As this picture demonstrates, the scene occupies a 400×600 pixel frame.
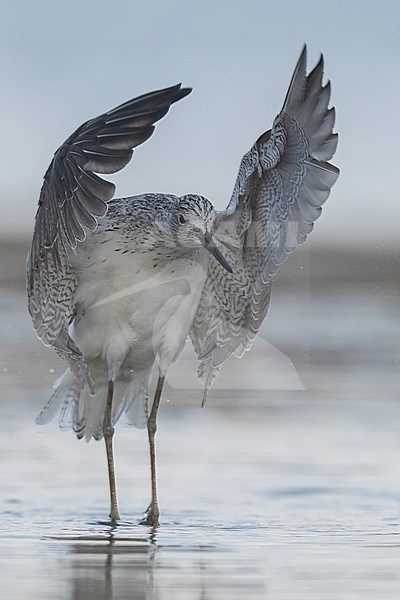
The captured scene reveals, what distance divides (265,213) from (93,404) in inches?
33.9

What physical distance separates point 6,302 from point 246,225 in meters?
3.47

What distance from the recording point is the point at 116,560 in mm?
3545

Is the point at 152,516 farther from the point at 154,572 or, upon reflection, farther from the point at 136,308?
the point at 154,572

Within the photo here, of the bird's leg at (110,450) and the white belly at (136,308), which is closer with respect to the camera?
the bird's leg at (110,450)

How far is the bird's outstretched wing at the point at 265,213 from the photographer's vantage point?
4.66m

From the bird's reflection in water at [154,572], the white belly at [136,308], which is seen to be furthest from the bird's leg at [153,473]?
the bird's reflection in water at [154,572]

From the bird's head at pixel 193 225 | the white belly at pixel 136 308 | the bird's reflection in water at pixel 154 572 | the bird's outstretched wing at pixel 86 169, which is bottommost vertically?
the bird's reflection in water at pixel 154 572

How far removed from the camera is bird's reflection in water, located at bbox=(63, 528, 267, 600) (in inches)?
123

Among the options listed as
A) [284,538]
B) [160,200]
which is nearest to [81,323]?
[160,200]

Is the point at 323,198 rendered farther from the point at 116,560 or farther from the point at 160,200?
the point at 116,560

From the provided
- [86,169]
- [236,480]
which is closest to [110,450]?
[236,480]

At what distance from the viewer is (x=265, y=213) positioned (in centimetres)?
484

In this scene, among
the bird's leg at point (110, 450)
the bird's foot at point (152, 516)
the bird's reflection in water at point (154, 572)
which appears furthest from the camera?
the bird's leg at point (110, 450)

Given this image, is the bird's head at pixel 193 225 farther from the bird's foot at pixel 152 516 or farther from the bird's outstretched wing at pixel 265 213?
the bird's foot at pixel 152 516
